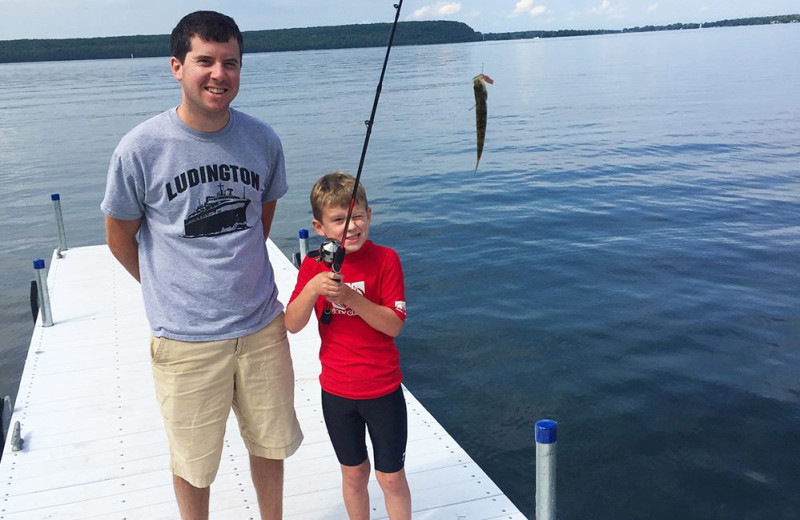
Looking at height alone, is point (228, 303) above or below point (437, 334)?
above

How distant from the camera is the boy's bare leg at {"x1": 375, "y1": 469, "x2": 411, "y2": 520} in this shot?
3303mm

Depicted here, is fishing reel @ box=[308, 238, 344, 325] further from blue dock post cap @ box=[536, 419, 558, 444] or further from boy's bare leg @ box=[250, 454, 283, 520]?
blue dock post cap @ box=[536, 419, 558, 444]

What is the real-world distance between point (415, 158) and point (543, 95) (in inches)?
768

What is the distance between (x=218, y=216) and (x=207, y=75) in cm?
55

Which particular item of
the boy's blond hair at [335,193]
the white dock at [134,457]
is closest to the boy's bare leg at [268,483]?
the white dock at [134,457]

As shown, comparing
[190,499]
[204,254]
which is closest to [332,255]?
[204,254]

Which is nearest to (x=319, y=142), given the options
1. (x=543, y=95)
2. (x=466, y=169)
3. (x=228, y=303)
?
(x=466, y=169)

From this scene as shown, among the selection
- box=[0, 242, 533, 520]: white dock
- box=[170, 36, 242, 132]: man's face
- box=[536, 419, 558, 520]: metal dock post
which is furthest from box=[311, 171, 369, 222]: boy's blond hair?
box=[0, 242, 533, 520]: white dock

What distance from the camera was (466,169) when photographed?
2022 centimetres

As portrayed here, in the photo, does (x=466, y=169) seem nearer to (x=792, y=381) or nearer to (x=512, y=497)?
(x=792, y=381)

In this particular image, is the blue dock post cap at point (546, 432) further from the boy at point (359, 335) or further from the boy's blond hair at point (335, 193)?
the boy's blond hair at point (335, 193)

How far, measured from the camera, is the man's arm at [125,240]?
2.98 m

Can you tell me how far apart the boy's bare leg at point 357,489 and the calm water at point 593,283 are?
2.83 metres

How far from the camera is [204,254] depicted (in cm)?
300
